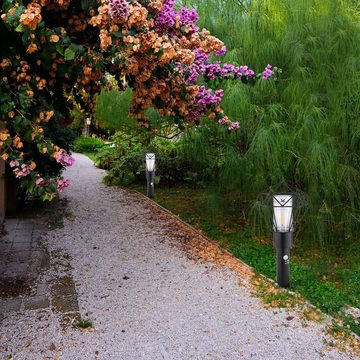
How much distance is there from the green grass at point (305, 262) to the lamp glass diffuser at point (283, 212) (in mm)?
635

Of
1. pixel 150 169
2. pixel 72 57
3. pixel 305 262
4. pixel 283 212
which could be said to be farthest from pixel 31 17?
pixel 150 169

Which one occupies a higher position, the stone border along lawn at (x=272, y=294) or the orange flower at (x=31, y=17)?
the orange flower at (x=31, y=17)

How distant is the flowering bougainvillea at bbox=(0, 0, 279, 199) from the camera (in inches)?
91.1

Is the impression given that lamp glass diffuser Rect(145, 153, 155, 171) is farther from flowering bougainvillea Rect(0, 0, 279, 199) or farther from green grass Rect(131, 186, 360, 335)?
flowering bougainvillea Rect(0, 0, 279, 199)

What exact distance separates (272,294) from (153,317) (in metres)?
1.13

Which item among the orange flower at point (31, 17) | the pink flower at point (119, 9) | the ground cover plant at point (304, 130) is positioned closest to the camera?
the orange flower at point (31, 17)

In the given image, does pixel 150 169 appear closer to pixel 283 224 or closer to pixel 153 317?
pixel 283 224

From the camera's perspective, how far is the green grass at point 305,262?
3625mm

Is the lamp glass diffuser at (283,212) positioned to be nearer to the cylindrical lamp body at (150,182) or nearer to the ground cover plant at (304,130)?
the ground cover plant at (304,130)

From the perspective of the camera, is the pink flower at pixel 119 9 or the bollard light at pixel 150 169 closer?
the pink flower at pixel 119 9

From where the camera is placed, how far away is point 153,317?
3199 mm

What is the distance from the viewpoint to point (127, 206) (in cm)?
777

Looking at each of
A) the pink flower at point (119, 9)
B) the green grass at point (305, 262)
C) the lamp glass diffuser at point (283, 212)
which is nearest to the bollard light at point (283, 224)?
the lamp glass diffuser at point (283, 212)

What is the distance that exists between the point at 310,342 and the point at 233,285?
1.12m
